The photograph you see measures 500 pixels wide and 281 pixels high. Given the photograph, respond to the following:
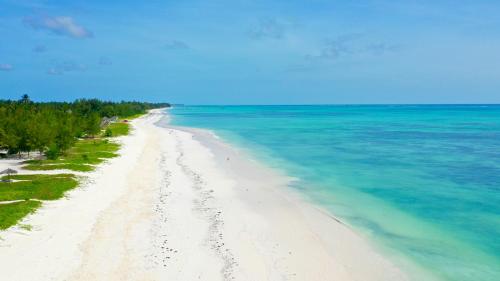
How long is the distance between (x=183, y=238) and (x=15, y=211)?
25.5 feet

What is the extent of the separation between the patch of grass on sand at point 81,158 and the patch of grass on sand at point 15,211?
32.6ft

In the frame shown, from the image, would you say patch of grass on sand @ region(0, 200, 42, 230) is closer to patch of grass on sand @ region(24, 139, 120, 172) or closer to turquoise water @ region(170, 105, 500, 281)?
patch of grass on sand @ region(24, 139, 120, 172)

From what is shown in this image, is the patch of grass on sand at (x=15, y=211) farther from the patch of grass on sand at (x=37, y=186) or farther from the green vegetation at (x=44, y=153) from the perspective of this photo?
the patch of grass on sand at (x=37, y=186)

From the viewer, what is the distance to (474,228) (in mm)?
20297

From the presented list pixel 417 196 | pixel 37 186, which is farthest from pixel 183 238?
pixel 417 196

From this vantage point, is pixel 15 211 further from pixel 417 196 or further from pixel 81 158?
pixel 417 196

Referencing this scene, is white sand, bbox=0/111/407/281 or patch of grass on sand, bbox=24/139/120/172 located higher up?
patch of grass on sand, bbox=24/139/120/172

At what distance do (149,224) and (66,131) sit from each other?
74.5 feet

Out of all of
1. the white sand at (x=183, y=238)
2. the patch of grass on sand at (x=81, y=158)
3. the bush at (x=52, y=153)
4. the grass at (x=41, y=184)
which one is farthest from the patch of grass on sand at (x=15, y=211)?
the bush at (x=52, y=153)

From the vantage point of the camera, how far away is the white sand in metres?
14.1

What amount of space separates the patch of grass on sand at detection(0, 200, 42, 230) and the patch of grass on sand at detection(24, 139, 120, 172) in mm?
9931

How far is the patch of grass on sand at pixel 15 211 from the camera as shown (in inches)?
693

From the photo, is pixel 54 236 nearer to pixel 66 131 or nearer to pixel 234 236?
pixel 234 236

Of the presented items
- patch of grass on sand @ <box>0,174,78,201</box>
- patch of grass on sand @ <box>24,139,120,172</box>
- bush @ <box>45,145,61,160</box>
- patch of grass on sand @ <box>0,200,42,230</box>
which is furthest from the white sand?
bush @ <box>45,145,61,160</box>
